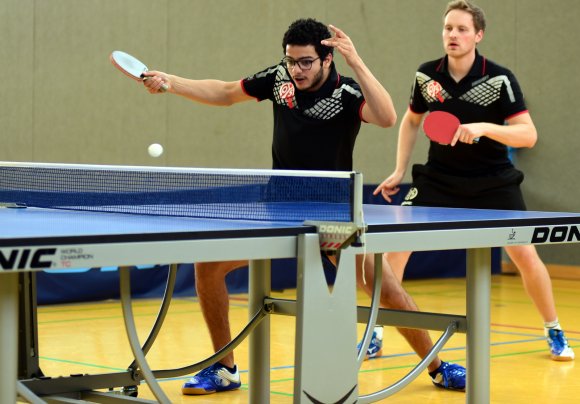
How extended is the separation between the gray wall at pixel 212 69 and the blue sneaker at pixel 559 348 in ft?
14.0

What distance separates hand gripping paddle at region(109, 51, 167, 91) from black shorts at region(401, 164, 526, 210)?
1437 mm

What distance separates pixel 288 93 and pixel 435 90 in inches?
36.8

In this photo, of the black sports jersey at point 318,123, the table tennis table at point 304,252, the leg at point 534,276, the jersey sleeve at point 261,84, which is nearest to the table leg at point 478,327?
the table tennis table at point 304,252

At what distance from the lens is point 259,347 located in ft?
12.1

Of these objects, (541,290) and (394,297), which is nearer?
(394,297)

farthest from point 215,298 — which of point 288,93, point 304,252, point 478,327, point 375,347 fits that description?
point 304,252

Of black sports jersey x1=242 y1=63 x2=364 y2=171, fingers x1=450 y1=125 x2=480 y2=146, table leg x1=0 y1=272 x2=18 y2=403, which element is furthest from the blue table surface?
black sports jersey x1=242 y1=63 x2=364 y2=171

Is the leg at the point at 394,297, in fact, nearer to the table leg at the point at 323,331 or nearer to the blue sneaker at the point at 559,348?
the blue sneaker at the point at 559,348

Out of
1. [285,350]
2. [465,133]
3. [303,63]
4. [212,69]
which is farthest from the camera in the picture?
[212,69]

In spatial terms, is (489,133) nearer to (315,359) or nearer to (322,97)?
(322,97)

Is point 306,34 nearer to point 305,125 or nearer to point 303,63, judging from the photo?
point 303,63

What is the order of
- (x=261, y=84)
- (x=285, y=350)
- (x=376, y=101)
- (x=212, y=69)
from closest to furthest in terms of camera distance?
(x=376, y=101)
(x=261, y=84)
(x=285, y=350)
(x=212, y=69)

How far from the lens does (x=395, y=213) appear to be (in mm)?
3365

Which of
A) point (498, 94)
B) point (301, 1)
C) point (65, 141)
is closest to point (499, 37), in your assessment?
point (301, 1)
